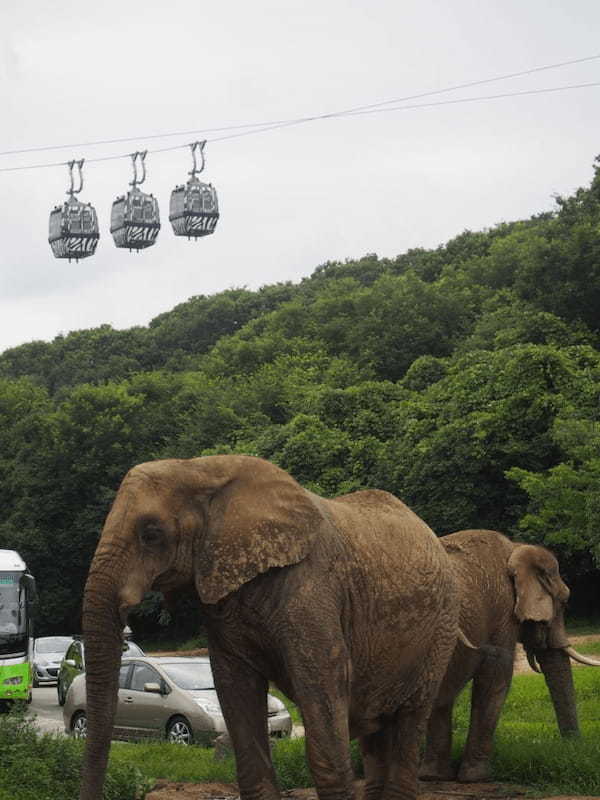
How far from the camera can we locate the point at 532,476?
33375 millimetres

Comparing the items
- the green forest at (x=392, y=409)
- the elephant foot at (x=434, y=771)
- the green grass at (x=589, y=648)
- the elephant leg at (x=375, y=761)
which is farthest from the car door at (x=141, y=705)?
the green forest at (x=392, y=409)

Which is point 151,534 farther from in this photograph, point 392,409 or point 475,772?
point 392,409

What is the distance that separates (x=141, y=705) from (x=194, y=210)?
368 inches

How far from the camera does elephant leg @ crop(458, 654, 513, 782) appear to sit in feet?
42.5

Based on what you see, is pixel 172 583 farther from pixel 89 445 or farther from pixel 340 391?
pixel 89 445

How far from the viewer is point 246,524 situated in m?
8.68

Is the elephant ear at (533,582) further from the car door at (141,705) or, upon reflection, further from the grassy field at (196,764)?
the car door at (141,705)

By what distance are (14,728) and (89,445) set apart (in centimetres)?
4125

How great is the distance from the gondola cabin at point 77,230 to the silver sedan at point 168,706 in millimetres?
9250

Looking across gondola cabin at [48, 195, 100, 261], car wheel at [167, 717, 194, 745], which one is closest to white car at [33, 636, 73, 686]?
gondola cabin at [48, 195, 100, 261]

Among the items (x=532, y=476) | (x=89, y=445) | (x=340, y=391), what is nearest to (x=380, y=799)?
(x=532, y=476)

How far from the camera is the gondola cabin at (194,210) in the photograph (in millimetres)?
24781

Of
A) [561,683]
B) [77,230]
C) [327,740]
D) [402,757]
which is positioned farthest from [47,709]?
[327,740]

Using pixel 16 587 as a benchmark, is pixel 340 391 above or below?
above
